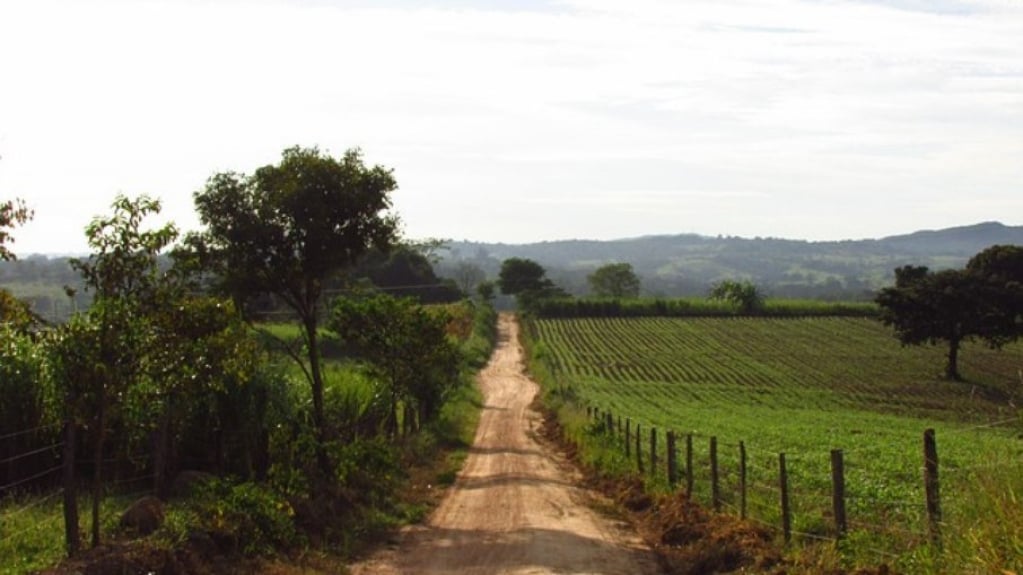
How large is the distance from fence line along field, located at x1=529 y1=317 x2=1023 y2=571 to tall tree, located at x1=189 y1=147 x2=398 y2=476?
9.13 metres

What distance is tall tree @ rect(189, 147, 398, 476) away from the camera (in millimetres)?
20109

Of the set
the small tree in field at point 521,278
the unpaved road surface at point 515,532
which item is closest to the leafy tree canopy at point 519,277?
the small tree in field at point 521,278

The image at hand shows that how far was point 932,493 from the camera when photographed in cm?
1065

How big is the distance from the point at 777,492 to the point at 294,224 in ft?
36.7

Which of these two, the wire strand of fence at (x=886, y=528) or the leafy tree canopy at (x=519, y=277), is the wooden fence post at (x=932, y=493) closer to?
the wire strand of fence at (x=886, y=528)

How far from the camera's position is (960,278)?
7606 centimetres

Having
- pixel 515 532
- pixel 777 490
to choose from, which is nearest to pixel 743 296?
pixel 777 490

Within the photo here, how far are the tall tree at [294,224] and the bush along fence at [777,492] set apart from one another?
25.2 ft

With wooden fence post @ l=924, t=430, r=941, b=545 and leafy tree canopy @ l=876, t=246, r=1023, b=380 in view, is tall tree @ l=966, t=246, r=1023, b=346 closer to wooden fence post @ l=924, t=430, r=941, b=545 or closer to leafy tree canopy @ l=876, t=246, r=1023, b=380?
leafy tree canopy @ l=876, t=246, r=1023, b=380

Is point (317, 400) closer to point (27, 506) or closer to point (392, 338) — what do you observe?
point (27, 506)

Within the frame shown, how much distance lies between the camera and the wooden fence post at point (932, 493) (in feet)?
34.6

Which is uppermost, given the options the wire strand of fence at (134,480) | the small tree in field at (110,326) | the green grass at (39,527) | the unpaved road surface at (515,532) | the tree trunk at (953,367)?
the small tree in field at (110,326)

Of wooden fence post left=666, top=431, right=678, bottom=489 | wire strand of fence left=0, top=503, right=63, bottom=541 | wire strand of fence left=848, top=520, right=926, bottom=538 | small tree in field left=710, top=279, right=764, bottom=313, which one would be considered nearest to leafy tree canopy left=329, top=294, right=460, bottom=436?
wooden fence post left=666, top=431, right=678, bottom=489

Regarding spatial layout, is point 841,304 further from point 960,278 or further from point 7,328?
point 7,328
